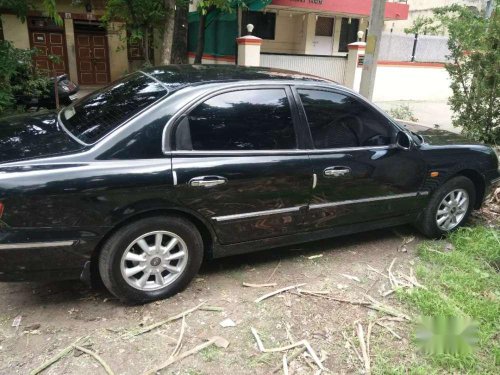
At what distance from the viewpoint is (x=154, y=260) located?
10.0 ft

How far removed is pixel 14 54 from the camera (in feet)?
22.5

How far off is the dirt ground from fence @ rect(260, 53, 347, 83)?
807 centimetres

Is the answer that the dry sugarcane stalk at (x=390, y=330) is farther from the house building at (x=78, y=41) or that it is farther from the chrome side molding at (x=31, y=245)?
the house building at (x=78, y=41)

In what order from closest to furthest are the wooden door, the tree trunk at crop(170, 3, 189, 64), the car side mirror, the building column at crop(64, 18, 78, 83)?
1. the car side mirror
2. the tree trunk at crop(170, 3, 189, 64)
3. the building column at crop(64, 18, 78, 83)
4. the wooden door

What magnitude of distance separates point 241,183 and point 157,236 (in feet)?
2.26

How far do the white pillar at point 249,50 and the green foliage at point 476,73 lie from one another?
13.8 ft

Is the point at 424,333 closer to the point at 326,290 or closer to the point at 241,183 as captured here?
the point at 326,290

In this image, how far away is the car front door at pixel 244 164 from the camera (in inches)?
119

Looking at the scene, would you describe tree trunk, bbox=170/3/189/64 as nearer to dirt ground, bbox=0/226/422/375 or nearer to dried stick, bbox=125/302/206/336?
dirt ground, bbox=0/226/422/375

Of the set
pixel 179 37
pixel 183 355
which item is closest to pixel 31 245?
pixel 183 355

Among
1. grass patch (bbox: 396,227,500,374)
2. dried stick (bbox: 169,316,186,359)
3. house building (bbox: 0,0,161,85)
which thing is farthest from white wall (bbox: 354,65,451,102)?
dried stick (bbox: 169,316,186,359)

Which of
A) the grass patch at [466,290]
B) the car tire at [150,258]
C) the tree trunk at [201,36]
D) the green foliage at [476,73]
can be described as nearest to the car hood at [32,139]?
the car tire at [150,258]

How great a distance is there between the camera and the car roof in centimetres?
330

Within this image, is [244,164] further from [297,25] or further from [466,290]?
[297,25]
